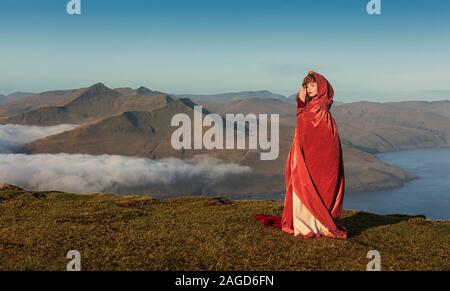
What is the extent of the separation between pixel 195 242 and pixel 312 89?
8.60 m

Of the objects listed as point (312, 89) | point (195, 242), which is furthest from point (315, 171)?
point (195, 242)

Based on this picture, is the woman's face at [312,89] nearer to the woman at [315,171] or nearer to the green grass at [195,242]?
the woman at [315,171]


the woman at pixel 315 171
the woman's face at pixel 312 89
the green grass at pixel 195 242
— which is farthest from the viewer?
the woman's face at pixel 312 89

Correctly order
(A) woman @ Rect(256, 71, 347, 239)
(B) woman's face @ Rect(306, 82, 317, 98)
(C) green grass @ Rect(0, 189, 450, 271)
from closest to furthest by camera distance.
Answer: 1. (C) green grass @ Rect(0, 189, 450, 271)
2. (A) woman @ Rect(256, 71, 347, 239)
3. (B) woman's face @ Rect(306, 82, 317, 98)

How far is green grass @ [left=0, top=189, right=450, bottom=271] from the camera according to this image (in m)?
15.4

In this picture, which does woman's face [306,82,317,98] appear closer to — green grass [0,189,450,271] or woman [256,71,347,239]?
woman [256,71,347,239]

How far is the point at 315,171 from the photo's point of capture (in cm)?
2019

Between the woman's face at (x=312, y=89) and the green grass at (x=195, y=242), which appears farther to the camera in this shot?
the woman's face at (x=312, y=89)

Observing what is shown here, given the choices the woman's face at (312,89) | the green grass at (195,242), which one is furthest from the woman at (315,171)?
the green grass at (195,242)

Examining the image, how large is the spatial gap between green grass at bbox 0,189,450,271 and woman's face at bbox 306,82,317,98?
6428mm

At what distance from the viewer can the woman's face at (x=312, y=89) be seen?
20562mm

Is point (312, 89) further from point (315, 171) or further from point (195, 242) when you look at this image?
point (195, 242)

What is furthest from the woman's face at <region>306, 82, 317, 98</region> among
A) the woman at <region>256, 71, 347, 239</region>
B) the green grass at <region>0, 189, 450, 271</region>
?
the green grass at <region>0, 189, 450, 271</region>
